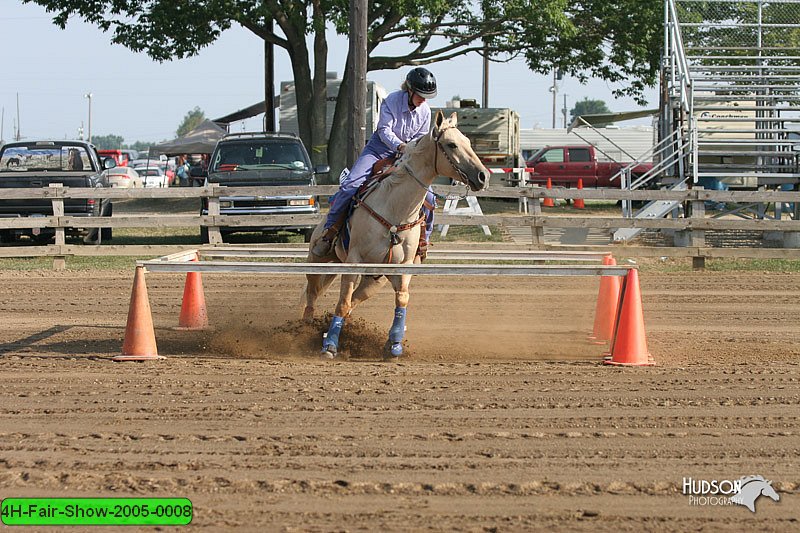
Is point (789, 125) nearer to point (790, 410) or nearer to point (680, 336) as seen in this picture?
point (680, 336)

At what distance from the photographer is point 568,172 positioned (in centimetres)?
4175

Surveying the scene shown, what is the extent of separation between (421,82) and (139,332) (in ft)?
11.6

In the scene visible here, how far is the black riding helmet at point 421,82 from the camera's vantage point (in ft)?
31.1

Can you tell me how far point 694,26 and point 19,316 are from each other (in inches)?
766

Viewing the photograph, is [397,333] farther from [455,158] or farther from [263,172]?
[263,172]

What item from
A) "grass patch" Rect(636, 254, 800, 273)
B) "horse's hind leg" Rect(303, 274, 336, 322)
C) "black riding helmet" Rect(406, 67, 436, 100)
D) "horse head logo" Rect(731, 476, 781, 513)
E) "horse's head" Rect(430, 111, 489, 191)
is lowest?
"horse head logo" Rect(731, 476, 781, 513)

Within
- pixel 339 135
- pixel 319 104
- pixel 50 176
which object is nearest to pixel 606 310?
pixel 50 176

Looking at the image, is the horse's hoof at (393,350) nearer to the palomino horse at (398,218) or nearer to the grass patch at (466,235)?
the palomino horse at (398,218)

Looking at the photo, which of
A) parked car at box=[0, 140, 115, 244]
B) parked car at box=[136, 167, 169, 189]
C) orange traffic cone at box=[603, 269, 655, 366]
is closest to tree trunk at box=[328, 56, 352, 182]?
parked car at box=[0, 140, 115, 244]

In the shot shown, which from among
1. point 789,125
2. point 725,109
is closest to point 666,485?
point 725,109

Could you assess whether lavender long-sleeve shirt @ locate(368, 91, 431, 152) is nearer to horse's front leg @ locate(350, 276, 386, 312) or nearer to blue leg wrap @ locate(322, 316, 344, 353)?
horse's front leg @ locate(350, 276, 386, 312)

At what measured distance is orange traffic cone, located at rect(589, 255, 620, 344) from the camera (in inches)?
432

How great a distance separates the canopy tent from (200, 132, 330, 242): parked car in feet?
85.4

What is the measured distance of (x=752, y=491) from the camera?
562 cm
